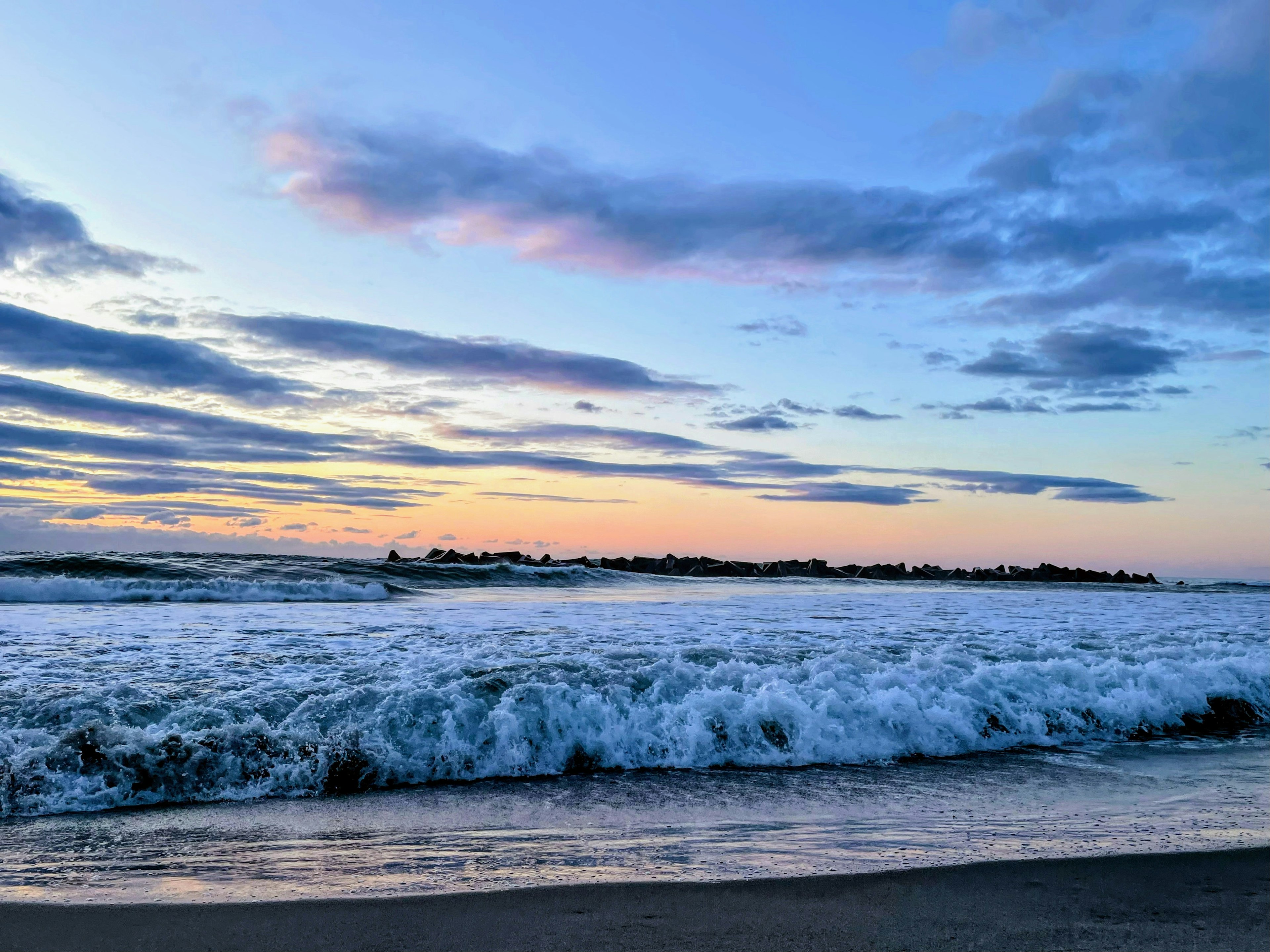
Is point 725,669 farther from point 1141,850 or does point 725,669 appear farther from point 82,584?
point 82,584

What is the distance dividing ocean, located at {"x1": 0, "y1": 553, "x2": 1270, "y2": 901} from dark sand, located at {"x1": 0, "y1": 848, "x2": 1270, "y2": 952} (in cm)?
20

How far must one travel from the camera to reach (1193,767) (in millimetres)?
6621

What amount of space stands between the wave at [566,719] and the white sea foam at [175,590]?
10135 mm

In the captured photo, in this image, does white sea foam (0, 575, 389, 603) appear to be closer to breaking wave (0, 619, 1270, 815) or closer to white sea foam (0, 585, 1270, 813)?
white sea foam (0, 585, 1270, 813)

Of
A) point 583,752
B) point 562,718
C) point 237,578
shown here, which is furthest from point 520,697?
point 237,578

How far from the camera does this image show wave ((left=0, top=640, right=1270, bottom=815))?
5664 millimetres

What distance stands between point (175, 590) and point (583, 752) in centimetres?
1363

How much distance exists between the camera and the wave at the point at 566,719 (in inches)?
223

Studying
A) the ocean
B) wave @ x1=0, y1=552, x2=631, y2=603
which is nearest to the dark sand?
Answer: the ocean

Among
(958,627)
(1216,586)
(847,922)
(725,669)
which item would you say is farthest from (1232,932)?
(1216,586)

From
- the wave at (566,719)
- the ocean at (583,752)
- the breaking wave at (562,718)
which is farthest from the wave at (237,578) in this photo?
the wave at (566,719)

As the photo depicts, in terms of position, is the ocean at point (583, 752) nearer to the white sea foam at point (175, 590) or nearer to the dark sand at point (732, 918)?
the dark sand at point (732, 918)

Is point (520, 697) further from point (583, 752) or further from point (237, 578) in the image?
point (237, 578)

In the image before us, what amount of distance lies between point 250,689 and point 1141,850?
6.53 m
